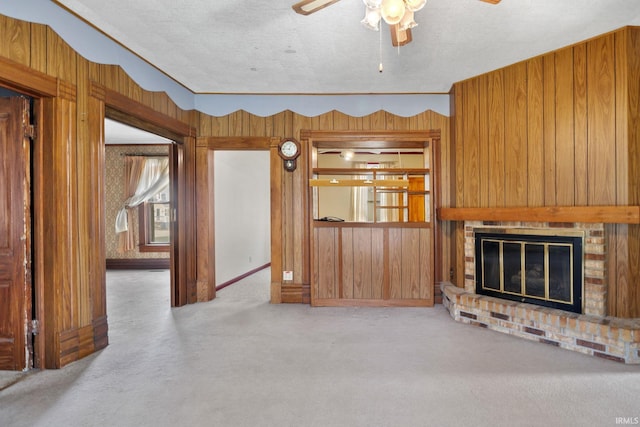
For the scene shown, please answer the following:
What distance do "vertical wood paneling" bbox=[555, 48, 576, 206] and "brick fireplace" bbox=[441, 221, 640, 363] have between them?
1.08ft

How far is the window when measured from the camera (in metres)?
7.06

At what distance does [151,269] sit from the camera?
6941 millimetres

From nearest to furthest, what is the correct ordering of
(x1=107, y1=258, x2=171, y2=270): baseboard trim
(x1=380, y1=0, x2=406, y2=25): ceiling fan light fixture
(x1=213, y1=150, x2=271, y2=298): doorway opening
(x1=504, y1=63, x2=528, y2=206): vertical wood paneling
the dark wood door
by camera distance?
(x1=380, y1=0, x2=406, y2=25): ceiling fan light fixture
the dark wood door
(x1=504, y1=63, x2=528, y2=206): vertical wood paneling
(x1=213, y1=150, x2=271, y2=298): doorway opening
(x1=107, y1=258, x2=171, y2=270): baseboard trim

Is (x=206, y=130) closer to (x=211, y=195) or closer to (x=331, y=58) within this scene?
(x=211, y=195)

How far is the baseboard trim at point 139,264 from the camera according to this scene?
6.97 meters

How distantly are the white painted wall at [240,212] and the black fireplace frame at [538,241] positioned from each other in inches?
134

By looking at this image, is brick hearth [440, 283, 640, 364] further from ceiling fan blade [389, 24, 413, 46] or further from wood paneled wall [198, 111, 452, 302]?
ceiling fan blade [389, 24, 413, 46]

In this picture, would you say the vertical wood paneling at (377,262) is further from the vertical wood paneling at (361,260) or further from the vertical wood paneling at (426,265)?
the vertical wood paneling at (426,265)

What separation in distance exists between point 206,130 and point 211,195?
0.82m

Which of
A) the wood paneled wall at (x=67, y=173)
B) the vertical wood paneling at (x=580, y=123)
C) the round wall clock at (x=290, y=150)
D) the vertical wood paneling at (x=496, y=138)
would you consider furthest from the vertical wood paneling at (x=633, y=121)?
the wood paneled wall at (x=67, y=173)

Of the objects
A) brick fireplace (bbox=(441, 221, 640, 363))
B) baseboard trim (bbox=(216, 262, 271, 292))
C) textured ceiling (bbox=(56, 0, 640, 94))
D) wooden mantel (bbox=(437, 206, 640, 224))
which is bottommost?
baseboard trim (bbox=(216, 262, 271, 292))

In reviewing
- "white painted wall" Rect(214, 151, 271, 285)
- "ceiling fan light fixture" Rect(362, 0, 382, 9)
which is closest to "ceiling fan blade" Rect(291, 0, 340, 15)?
"ceiling fan light fixture" Rect(362, 0, 382, 9)

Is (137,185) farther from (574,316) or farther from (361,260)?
(574,316)

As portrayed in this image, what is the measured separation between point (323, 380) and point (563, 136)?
296 centimetres
